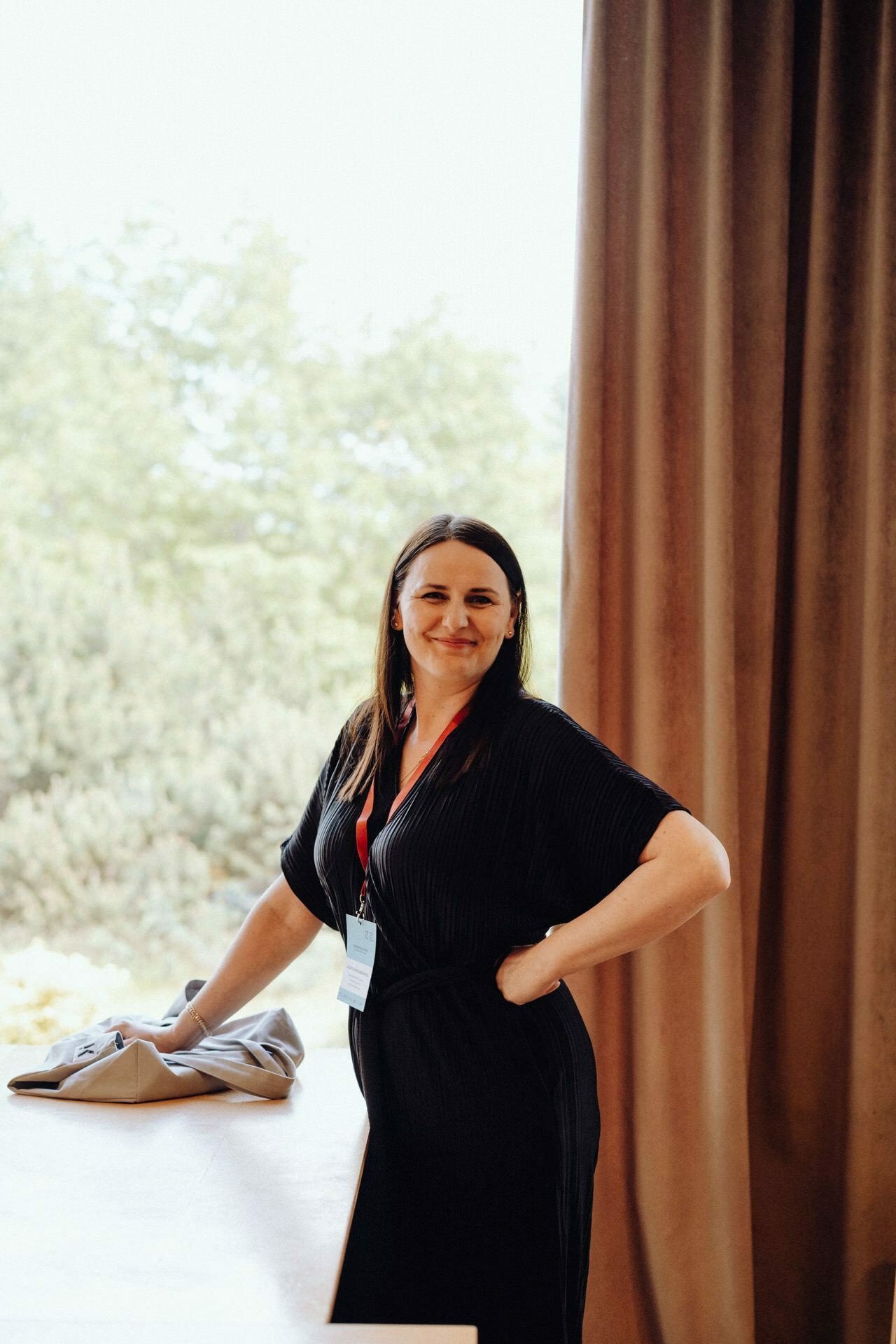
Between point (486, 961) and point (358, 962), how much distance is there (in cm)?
18

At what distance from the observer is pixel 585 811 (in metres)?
1.50

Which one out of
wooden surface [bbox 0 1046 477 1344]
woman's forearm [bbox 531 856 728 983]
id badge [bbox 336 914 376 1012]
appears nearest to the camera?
wooden surface [bbox 0 1046 477 1344]

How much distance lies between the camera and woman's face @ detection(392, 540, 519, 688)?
161 centimetres

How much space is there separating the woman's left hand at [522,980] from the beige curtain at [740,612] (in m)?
0.67

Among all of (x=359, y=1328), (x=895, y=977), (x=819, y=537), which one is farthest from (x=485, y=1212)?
(x=819, y=537)

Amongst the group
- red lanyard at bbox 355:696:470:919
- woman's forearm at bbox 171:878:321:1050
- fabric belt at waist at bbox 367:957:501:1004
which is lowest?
woman's forearm at bbox 171:878:321:1050

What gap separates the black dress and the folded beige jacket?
194 millimetres

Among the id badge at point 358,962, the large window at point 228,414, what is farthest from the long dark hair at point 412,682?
the large window at point 228,414

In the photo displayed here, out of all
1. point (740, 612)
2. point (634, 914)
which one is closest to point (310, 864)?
point (634, 914)

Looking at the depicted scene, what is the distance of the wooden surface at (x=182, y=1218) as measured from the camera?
1060 mm

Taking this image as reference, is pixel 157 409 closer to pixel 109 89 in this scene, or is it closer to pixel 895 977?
pixel 109 89

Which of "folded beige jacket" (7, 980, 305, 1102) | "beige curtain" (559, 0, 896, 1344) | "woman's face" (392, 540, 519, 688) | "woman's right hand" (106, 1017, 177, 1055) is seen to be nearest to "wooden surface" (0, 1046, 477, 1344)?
"folded beige jacket" (7, 980, 305, 1102)

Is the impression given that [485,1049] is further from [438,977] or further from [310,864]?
[310,864]

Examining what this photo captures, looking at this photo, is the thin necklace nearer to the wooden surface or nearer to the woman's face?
the woman's face
